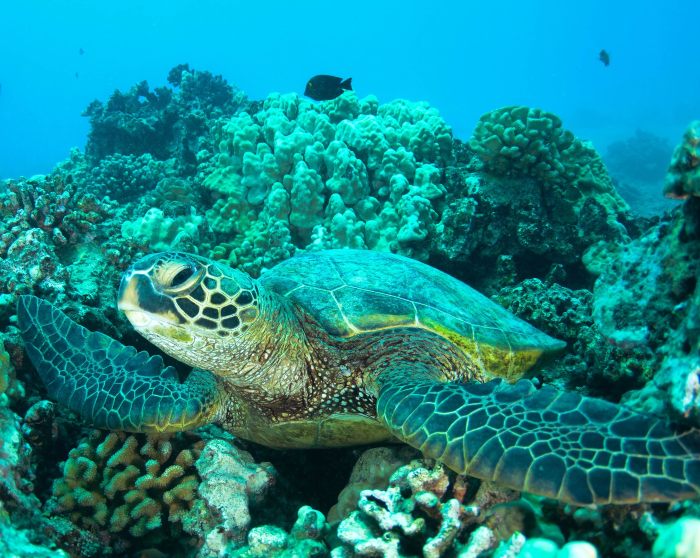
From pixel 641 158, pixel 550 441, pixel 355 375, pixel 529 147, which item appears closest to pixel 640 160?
pixel 641 158

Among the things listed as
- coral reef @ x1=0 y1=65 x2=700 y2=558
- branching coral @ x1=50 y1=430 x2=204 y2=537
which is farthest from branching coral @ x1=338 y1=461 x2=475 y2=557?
branching coral @ x1=50 y1=430 x2=204 y2=537

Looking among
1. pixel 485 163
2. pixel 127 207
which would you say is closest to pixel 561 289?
pixel 485 163

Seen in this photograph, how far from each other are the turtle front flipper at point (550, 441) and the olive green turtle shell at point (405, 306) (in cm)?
72

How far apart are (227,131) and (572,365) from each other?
Result: 5556mm

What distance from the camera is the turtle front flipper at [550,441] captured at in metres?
1.29

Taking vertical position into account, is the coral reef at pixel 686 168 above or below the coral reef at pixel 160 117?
below

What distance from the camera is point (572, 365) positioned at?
11.2 ft

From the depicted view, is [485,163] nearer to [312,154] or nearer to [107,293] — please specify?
[312,154]

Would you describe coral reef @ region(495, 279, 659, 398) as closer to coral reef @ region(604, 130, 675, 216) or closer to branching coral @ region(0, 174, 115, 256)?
branching coral @ region(0, 174, 115, 256)

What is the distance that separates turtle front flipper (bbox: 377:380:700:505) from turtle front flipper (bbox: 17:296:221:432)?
1241 mm

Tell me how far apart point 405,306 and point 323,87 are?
4683mm

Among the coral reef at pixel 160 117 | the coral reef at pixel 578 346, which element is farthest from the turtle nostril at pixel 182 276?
the coral reef at pixel 160 117

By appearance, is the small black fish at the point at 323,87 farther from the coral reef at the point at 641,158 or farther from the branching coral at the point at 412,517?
the coral reef at the point at 641,158

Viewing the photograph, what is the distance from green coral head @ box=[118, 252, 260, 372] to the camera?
6.64 feet
